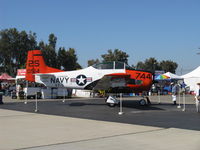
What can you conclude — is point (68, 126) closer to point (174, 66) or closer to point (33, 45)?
point (33, 45)

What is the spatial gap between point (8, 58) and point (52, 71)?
48.3 meters

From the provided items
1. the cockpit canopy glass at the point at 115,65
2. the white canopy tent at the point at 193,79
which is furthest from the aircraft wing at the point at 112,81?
the white canopy tent at the point at 193,79

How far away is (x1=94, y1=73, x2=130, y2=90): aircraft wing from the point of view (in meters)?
15.3

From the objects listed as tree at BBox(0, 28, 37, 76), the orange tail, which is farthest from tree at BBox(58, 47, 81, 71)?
the orange tail

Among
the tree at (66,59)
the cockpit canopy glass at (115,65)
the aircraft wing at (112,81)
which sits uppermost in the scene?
the tree at (66,59)

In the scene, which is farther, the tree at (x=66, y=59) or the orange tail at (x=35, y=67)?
the tree at (x=66, y=59)

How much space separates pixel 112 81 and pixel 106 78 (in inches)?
20.8

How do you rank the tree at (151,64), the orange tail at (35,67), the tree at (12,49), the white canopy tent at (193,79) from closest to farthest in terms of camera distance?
the orange tail at (35,67), the white canopy tent at (193,79), the tree at (12,49), the tree at (151,64)

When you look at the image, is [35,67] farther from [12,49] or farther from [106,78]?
[12,49]

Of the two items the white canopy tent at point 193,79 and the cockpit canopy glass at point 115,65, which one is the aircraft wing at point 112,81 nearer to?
the cockpit canopy glass at point 115,65

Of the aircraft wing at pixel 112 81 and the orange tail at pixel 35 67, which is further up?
the orange tail at pixel 35 67

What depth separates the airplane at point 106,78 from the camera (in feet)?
52.5

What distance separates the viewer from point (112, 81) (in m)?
16.0

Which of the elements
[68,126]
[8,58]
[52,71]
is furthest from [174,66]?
[68,126]
